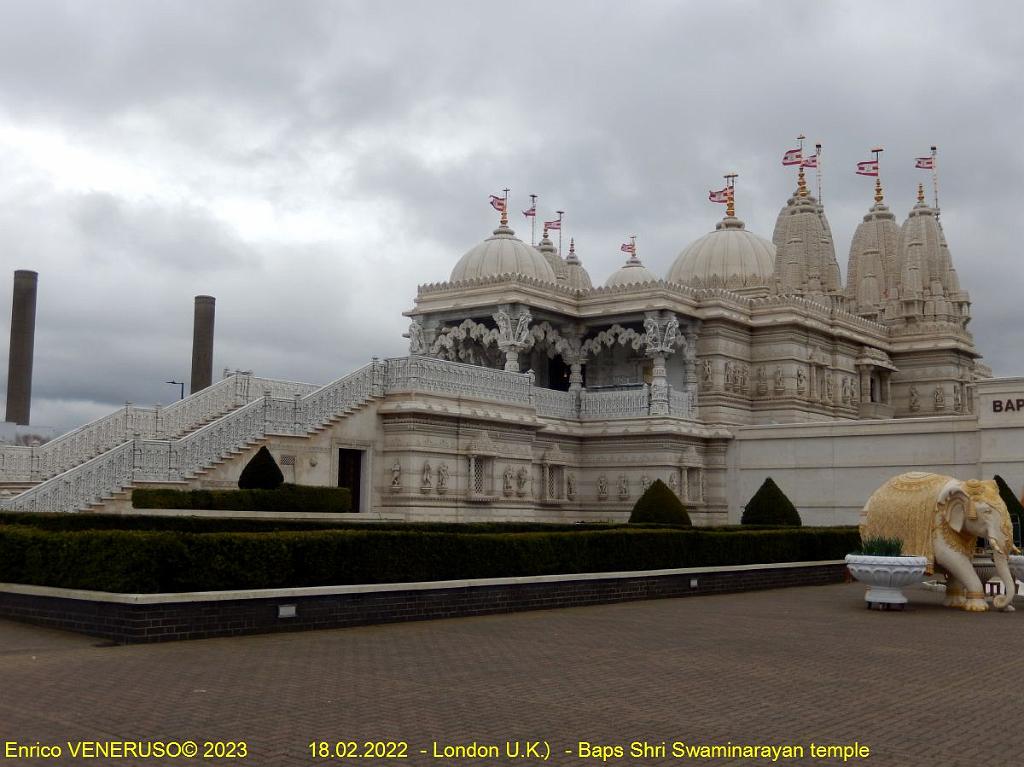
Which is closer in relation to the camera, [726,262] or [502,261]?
[502,261]

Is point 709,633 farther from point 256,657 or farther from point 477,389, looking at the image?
point 477,389

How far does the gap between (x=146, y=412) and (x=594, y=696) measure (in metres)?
22.6

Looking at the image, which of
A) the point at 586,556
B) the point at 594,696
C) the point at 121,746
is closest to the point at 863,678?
the point at 594,696

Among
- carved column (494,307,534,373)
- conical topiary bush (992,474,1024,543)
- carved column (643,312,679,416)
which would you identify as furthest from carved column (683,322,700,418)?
conical topiary bush (992,474,1024,543)

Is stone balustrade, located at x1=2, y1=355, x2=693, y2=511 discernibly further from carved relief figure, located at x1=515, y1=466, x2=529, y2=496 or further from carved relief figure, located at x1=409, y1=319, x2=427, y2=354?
carved relief figure, located at x1=409, y1=319, x2=427, y2=354

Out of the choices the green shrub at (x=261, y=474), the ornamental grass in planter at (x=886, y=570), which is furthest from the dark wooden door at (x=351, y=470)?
the ornamental grass in planter at (x=886, y=570)

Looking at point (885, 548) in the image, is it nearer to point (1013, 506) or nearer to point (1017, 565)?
point (1017, 565)

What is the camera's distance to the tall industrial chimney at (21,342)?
45812 mm

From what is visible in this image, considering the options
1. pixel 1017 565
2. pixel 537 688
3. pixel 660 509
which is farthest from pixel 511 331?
pixel 537 688

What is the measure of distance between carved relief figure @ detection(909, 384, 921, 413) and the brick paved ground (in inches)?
1496

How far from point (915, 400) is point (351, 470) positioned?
103ft

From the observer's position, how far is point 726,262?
160 feet

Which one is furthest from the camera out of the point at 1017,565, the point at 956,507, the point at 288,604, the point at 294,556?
the point at 1017,565

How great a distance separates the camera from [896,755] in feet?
28.0
